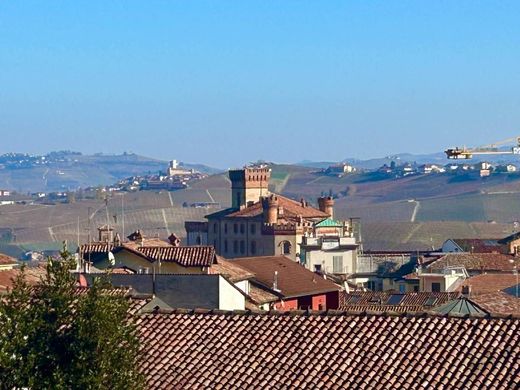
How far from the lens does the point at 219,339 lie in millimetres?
26484

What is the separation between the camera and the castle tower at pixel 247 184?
14725 cm

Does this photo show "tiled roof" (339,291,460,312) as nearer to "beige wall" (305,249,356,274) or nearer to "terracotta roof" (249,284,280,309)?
"terracotta roof" (249,284,280,309)

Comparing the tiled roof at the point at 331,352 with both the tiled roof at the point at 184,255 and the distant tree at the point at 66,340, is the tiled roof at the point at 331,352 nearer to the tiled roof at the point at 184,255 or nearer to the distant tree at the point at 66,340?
the distant tree at the point at 66,340

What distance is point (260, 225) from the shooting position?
12912cm

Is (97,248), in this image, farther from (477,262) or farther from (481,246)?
(481,246)

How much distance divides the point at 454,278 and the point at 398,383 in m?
54.0

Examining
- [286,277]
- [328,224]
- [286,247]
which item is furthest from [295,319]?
[328,224]

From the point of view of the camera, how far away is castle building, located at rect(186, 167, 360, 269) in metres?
121

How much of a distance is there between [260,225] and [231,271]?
79.1 metres

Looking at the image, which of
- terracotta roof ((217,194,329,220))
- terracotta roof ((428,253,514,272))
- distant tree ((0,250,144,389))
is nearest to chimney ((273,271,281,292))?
distant tree ((0,250,144,389))

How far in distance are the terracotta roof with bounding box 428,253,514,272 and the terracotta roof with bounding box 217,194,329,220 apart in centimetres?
4058

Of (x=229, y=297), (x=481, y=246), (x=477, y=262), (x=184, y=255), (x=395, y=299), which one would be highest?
(x=184, y=255)

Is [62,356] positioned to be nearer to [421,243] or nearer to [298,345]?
[298,345]

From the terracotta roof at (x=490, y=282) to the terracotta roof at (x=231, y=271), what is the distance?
560 inches
